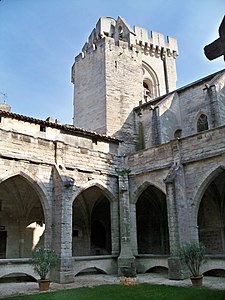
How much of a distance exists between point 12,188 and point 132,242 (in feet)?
19.4

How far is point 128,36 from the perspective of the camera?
24234mm

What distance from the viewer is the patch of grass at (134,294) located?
7.59 m

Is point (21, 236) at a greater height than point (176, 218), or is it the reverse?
point (176, 218)

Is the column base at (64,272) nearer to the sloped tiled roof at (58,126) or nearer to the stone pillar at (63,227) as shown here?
the stone pillar at (63,227)

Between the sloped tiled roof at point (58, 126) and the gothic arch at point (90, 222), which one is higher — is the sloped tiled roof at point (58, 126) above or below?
above

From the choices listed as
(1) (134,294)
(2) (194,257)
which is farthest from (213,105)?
(1) (134,294)

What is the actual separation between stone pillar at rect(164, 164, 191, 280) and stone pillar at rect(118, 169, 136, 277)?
5.41 ft

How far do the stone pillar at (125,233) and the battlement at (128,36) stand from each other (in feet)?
39.9

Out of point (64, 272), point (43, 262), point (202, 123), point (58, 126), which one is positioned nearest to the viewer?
point (43, 262)

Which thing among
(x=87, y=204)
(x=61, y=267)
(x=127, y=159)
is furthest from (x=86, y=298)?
(x=87, y=204)

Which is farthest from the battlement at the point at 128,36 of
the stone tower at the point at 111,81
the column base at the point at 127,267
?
the column base at the point at 127,267

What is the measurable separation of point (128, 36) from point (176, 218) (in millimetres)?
16634

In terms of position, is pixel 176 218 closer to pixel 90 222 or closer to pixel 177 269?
pixel 177 269

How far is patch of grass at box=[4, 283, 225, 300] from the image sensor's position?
759 centimetres
